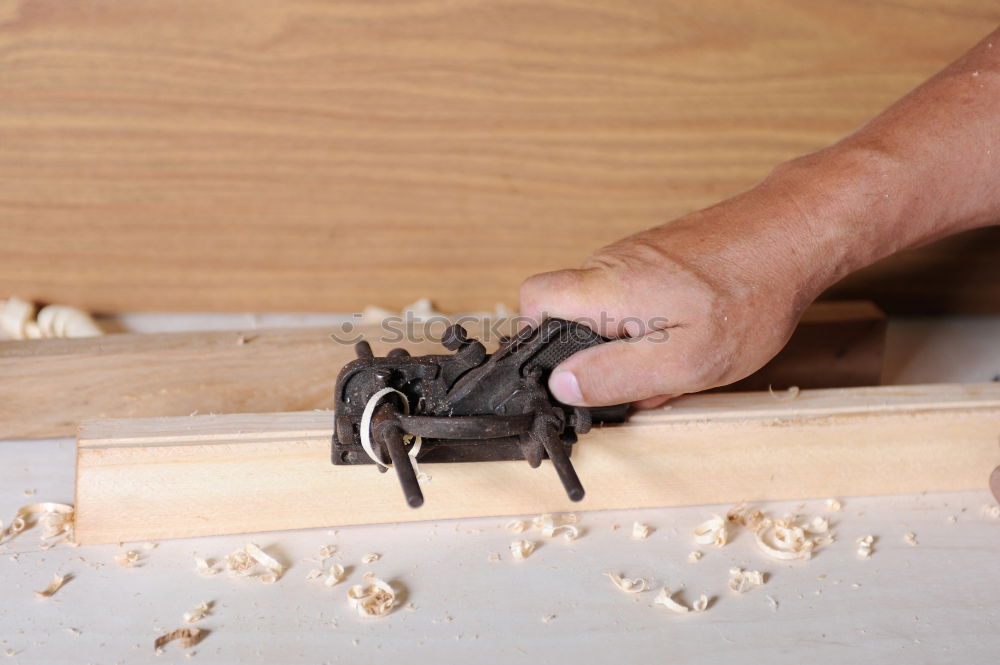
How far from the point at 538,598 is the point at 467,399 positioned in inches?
10.4

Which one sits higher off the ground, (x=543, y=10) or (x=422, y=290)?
(x=543, y=10)

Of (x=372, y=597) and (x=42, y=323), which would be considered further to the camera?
(x=42, y=323)

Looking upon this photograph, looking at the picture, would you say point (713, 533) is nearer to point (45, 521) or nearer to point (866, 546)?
point (866, 546)

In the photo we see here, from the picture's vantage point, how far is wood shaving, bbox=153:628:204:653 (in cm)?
101

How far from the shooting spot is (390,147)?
5.81 ft

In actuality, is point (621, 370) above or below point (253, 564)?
above

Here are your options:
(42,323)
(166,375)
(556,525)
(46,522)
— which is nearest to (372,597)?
(556,525)

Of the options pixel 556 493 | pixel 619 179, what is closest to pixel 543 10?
pixel 619 179

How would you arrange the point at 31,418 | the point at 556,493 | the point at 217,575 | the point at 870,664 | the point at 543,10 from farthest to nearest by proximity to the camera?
the point at 543,10
the point at 31,418
the point at 556,493
the point at 217,575
the point at 870,664

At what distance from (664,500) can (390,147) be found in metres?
0.90

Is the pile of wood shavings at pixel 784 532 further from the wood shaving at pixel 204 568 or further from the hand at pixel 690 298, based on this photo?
the wood shaving at pixel 204 568

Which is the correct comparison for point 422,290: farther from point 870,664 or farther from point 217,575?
point 870,664

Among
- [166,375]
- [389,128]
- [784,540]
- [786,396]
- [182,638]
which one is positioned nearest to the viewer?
[182,638]

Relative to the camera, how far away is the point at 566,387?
1.12 metres
